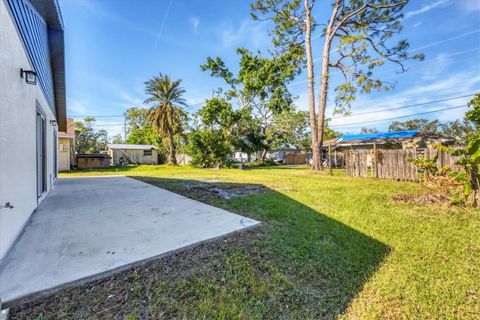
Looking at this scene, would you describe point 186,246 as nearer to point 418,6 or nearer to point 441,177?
point 441,177

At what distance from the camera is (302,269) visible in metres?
2.38

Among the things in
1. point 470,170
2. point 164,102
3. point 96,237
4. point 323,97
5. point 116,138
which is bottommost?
point 96,237

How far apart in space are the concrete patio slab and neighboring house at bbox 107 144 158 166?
23.1 m

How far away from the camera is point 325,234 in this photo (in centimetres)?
331

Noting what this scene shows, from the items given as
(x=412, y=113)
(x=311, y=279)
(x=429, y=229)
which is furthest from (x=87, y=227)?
(x=412, y=113)

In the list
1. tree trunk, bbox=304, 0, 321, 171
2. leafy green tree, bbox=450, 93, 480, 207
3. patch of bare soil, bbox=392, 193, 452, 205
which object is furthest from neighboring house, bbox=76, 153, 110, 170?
leafy green tree, bbox=450, 93, 480, 207

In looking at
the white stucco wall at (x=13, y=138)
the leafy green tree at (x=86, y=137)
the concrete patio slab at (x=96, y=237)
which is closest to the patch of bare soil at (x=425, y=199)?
the concrete patio slab at (x=96, y=237)

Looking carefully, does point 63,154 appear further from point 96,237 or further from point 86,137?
point 86,137

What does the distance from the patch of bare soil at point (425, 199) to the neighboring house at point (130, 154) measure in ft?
87.8

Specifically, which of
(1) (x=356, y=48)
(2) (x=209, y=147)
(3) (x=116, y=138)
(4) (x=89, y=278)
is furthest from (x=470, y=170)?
(3) (x=116, y=138)

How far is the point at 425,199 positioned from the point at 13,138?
772 cm

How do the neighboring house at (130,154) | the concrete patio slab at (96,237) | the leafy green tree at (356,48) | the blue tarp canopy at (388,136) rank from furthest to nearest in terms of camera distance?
1. the neighboring house at (130,154)
2. the blue tarp canopy at (388,136)
3. the leafy green tree at (356,48)
4. the concrete patio slab at (96,237)

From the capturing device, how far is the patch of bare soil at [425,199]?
497 centimetres

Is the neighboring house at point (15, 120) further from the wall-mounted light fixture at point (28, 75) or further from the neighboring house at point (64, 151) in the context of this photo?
the neighboring house at point (64, 151)
